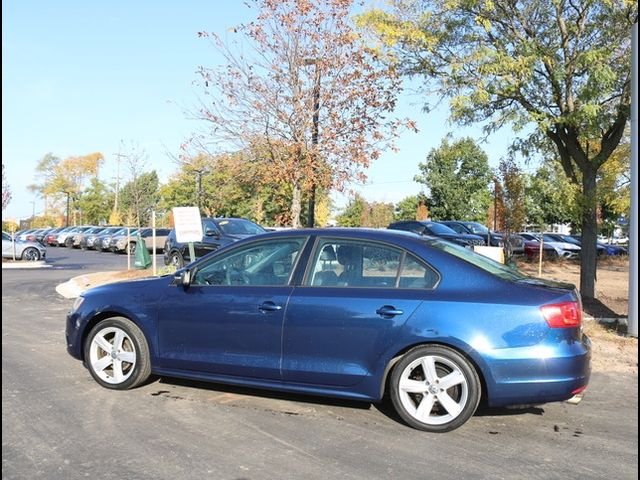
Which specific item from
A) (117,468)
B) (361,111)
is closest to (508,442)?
(117,468)

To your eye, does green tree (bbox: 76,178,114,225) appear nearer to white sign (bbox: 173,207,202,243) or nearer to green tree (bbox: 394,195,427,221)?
green tree (bbox: 394,195,427,221)

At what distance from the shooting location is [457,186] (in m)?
56.9

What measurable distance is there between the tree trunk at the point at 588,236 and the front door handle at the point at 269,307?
7143 millimetres

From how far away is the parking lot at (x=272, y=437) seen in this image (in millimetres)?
3844

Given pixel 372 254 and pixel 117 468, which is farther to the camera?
pixel 372 254

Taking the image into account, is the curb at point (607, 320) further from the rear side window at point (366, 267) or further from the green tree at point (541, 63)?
the rear side window at point (366, 267)

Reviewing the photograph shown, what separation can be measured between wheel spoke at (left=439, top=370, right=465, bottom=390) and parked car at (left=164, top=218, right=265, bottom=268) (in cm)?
1111

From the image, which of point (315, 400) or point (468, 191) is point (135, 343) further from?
point (468, 191)

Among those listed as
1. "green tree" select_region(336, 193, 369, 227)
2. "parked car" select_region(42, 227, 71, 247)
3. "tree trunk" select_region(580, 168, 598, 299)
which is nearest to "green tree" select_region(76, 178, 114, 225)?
"parked car" select_region(42, 227, 71, 247)

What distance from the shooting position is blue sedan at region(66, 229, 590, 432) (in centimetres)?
439

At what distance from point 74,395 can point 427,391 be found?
10.3ft

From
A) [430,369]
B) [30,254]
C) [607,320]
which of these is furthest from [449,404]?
[30,254]

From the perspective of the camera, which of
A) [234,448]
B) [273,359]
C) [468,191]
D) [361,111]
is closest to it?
[234,448]

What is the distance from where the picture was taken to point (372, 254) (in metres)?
4.96
